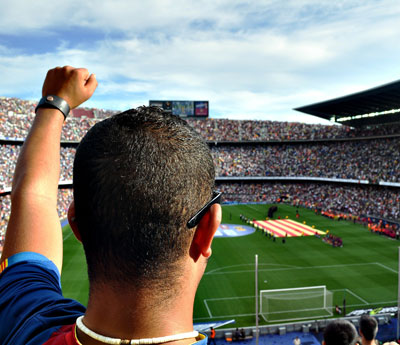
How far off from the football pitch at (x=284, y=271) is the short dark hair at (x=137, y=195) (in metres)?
18.5

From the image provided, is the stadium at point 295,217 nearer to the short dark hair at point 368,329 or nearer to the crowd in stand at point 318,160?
the crowd in stand at point 318,160

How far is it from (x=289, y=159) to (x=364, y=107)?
17.7m

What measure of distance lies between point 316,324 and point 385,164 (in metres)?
39.5

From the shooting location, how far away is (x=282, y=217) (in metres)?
45.7

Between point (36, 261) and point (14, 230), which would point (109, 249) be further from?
point (14, 230)

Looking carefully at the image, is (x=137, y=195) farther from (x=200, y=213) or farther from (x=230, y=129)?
(x=230, y=129)

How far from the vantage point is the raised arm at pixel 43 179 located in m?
1.82

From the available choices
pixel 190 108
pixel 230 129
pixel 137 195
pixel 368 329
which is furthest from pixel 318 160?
pixel 137 195

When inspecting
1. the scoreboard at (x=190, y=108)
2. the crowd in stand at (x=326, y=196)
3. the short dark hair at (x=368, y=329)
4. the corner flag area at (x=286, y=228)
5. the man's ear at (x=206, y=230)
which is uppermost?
the scoreboard at (x=190, y=108)

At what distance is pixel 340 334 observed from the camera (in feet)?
15.1

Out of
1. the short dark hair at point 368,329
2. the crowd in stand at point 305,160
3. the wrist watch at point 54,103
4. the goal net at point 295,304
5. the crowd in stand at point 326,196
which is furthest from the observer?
the crowd in stand at point 305,160

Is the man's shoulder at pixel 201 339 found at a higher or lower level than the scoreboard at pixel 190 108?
lower

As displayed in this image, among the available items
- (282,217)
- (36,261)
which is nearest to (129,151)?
(36,261)

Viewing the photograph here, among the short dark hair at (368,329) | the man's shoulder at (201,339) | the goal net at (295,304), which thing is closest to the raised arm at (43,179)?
the man's shoulder at (201,339)
